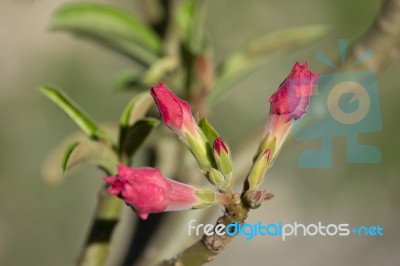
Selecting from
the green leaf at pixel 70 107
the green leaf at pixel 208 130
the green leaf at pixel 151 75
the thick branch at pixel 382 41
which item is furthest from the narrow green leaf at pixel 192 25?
the green leaf at pixel 208 130

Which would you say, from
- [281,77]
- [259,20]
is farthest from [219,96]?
[259,20]

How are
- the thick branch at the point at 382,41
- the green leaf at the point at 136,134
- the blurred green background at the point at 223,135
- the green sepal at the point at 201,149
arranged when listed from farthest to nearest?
the blurred green background at the point at 223,135 < the thick branch at the point at 382,41 < the green leaf at the point at 136,134 < the green sepal at the point at 201,149

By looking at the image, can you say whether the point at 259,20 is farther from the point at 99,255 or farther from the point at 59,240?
the point at 99,255

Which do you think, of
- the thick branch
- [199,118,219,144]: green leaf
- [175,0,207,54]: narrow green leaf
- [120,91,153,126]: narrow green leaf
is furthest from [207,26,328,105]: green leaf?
[199,118,219,144]: green leaf

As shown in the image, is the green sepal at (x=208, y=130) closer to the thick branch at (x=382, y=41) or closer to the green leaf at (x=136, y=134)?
the green leaf at (x=136, y=134)

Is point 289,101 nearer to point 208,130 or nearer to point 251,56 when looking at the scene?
point 208,130

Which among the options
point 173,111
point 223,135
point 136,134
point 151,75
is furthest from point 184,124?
point 223,135
